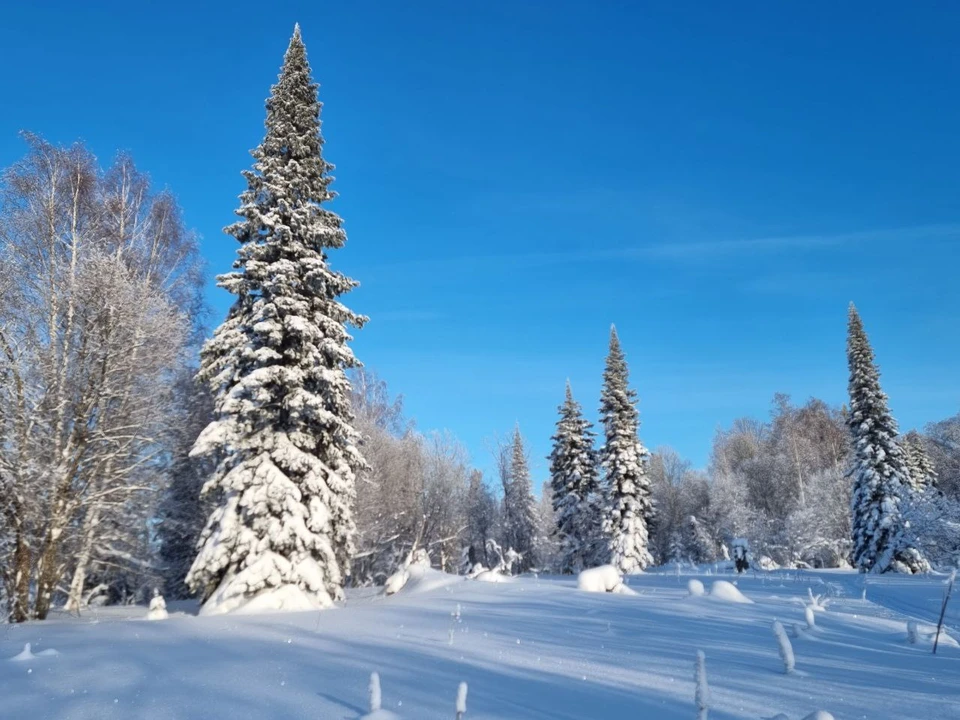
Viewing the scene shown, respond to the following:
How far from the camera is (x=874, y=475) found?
31672 mm

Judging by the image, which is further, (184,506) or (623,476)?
(623,476)

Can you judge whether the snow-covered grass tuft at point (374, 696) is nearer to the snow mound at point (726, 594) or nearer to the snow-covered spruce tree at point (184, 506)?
the snow mound at point (726, 594)

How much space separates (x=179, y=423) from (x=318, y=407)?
20.1ft

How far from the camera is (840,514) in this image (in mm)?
51156

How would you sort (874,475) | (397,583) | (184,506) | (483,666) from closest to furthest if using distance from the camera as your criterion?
(483,666), (397,583), (184,506), (874,475)

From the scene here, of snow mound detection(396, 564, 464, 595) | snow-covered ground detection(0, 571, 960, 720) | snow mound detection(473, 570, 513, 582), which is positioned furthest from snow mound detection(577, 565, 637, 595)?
snow mound detection(396, 564, 464, 595)

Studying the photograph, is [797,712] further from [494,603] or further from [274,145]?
[274,145]

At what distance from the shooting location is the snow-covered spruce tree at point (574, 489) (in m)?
40.6

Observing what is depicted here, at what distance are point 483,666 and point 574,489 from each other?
35792 millimetres

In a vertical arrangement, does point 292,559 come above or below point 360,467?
below

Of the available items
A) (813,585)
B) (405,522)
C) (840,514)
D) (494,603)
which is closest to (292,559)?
(494,603)

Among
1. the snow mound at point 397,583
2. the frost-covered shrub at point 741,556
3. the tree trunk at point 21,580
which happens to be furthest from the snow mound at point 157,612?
the frost-covered shrub at point 741,556

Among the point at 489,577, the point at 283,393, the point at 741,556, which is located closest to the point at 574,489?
the point at 741,556

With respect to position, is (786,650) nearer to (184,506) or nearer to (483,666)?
(483,666)
